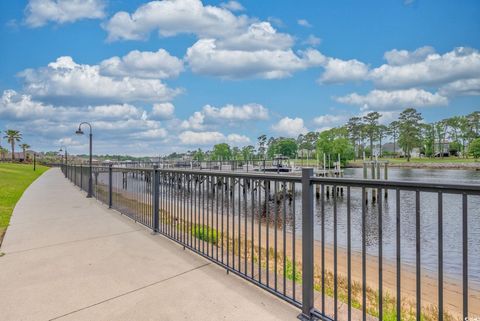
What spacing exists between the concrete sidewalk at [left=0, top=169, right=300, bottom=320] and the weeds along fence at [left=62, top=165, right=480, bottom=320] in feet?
0.77

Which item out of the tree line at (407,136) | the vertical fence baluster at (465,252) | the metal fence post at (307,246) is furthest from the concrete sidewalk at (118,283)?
the tree line at (407,136)

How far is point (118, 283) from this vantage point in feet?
11.5

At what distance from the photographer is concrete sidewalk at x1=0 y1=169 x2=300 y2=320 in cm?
284

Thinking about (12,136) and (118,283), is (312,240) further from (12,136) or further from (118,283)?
(12,136)

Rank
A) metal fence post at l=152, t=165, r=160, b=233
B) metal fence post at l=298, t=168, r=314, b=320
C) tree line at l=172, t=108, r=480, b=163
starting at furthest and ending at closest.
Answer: tree line at l=172, t=108, r=480, b=163 < metal fence post at l=152, t=165, r=160, b=233 < metal fence post at l=298, t=168, r=314, b=320

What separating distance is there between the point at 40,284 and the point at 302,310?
9.34 ft

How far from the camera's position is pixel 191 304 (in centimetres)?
296

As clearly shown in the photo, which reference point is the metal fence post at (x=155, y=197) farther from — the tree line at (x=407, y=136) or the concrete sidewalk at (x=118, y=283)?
the tree line at (x=407, y=136)

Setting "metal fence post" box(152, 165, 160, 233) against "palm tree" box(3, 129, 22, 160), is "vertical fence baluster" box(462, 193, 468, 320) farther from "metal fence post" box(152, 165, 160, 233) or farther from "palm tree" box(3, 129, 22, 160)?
"palm tree" box(3, 129, 22, 160)

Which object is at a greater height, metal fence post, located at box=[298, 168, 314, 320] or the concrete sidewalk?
metal fence post, located at box=[298, 168, 314, 320]

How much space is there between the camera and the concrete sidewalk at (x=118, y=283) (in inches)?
112

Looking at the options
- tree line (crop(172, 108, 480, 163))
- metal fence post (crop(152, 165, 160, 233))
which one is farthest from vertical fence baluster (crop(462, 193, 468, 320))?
tree line (crop(172, 108, 480, 163))

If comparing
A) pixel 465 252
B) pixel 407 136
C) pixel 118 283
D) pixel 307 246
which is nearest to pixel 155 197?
pixel 118 283

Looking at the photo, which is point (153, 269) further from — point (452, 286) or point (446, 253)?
point (446, 253)
